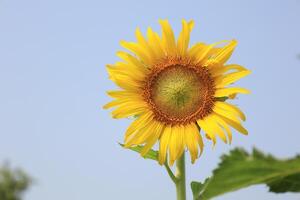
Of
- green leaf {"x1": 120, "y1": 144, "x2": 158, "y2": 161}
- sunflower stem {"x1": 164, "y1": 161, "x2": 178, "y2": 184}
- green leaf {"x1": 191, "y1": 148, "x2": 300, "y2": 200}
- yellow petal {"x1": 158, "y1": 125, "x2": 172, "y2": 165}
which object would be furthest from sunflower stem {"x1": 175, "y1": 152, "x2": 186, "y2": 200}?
green leaf {"x1": 191, "y1": 148, "x2": 300, "y2": 200}

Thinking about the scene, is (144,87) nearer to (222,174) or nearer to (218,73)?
(218,73)

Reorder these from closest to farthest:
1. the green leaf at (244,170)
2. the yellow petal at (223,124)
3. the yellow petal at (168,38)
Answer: the green leaf at (244,170)
the yellow petal at (223,124)
the yellow petal at (168,38)

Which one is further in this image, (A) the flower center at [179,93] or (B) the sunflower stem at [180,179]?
(A) the flower center at [179,93]

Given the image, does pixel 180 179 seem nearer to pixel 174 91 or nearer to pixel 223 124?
pixel 223 124

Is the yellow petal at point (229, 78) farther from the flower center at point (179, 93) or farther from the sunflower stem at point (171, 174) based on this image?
the sunflower stem at point (171, 174)

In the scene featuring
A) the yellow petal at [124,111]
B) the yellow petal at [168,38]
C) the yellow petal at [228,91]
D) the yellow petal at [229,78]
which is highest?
the yellow petal at [168,38]

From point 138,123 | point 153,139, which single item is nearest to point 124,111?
point 138,123

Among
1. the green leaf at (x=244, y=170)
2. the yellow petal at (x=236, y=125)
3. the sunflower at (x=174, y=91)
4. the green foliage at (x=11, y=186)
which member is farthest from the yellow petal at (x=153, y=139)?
the green foliage at (x=11, y=186)
